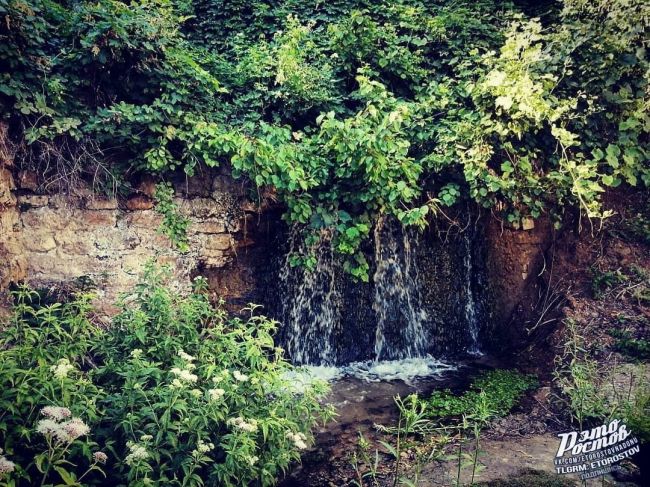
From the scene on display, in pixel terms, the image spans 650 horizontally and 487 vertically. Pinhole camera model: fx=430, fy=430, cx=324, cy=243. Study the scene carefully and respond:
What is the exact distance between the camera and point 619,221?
19.9ft

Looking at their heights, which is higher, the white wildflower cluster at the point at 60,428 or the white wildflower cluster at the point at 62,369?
the white wildflower cluster at the point at 62,369

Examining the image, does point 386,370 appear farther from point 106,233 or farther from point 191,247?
point 106,233

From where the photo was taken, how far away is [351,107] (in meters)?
6.22

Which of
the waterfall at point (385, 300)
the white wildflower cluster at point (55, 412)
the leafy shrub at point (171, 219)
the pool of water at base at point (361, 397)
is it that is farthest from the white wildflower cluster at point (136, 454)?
the waterfall at point (385, 300)

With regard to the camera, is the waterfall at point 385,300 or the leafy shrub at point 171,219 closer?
the leafy shrub at point 171,219

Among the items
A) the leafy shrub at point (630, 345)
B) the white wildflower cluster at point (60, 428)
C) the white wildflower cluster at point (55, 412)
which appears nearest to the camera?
the white wildflower cluster at point (60, 428)

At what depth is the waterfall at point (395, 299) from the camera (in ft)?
20.8

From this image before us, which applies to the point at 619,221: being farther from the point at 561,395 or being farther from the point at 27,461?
the point at 27,461

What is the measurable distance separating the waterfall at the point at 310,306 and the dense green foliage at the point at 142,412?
2297 mm

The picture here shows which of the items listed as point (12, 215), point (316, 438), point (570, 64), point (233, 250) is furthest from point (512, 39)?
point (12, 215)

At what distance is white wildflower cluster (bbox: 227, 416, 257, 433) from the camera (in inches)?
110

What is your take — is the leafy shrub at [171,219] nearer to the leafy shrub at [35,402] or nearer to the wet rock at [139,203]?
the wet rock at [139,203]

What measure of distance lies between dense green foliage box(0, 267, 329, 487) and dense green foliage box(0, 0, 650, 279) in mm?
2102

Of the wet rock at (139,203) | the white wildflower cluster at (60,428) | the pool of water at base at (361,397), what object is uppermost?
the wet rock at (139,203)
